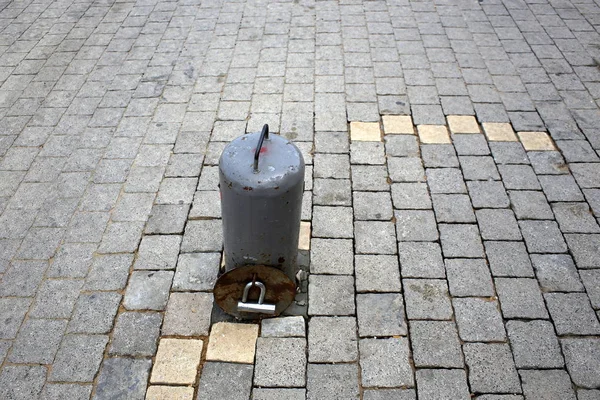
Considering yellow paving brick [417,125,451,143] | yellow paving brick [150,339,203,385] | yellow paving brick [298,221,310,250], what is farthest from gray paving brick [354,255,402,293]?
yellow paving brick [417,125,451,143]

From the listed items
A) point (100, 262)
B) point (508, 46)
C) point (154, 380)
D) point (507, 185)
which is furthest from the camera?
point (508, 46)

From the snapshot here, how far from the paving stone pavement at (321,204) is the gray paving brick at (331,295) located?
0.5 inches

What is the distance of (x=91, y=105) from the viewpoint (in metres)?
Answer: 5.23

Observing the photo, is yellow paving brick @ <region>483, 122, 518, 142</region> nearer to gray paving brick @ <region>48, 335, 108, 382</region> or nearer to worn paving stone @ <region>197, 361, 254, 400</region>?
worn paving stone @ <region>197, 361, 254, 400</region>

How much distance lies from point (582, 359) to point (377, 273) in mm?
1357

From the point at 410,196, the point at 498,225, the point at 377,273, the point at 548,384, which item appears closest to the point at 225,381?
the point at 377,273

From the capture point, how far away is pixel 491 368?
3.00m

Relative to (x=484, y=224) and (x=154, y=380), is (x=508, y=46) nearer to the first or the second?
(x=484, y=224)

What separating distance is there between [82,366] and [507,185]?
352 cm

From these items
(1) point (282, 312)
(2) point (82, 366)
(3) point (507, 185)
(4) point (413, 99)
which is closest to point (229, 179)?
(1) point (282, 312)

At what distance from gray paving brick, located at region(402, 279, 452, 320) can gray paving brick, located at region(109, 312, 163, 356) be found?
166 cm

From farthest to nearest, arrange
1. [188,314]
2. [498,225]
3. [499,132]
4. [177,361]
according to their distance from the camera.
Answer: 1. [499,132]
2. [498,225]
3. [188,314]
4. [177,361]

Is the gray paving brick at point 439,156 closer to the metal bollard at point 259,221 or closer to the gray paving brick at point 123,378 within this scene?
the metal bollard at point 259,221

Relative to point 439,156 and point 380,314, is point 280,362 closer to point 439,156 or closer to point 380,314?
point 380,314
